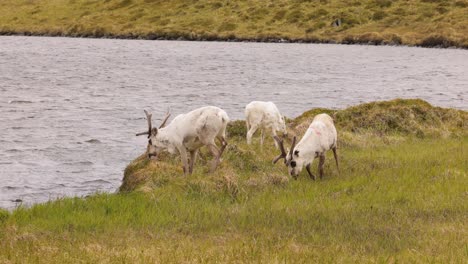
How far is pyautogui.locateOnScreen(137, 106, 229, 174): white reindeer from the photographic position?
18234mm

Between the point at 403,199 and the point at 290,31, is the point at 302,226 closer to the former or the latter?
the point at 403,199

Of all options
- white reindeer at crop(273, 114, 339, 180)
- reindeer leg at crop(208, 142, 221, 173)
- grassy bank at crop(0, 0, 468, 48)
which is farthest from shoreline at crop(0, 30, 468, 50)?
reindeer leg at crop(208, 142, 221, 173)

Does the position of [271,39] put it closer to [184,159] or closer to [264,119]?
[264,119]

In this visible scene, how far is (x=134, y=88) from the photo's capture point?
5300cm

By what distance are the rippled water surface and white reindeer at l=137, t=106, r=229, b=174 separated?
3106 mm

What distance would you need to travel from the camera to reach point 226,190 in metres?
16.3

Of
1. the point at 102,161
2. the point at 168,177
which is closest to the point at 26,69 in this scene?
the point at 102,161

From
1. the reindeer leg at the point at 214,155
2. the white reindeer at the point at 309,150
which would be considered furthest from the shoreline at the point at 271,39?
the reindeer leg at the point at 214,155

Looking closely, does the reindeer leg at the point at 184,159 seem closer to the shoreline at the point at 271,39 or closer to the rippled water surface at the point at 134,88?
the rippled water surface at the point at 134,88

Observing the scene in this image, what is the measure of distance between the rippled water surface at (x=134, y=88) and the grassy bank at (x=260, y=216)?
4.67 meters

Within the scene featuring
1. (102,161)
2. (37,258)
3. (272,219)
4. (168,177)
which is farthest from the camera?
(102,161)

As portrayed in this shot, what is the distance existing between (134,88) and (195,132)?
1396 inches

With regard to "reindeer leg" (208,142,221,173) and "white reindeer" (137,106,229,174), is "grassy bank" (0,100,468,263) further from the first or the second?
"white reindeer" (137,106,229,174)

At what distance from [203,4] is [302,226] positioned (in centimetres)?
10992
